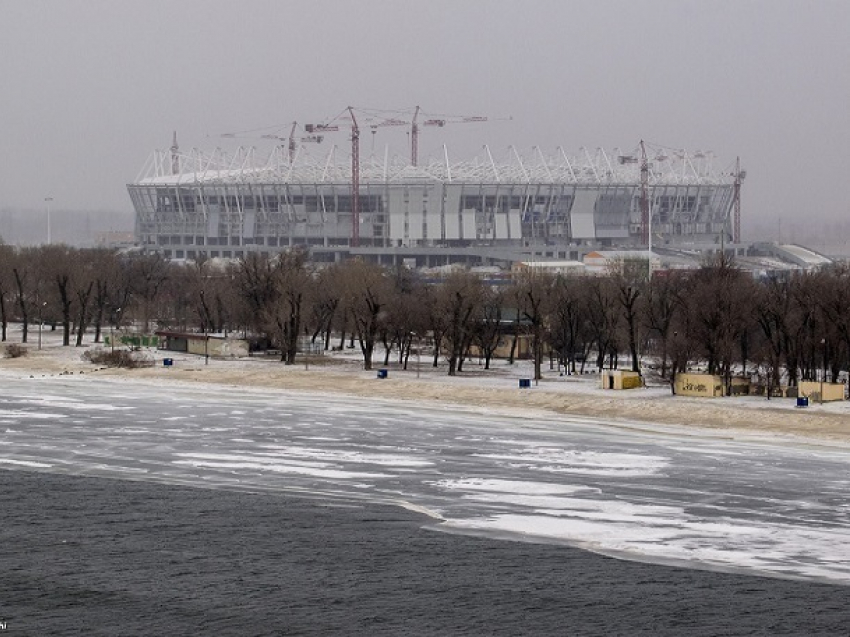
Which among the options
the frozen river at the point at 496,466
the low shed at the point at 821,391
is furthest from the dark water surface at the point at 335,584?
the low shed at the point at 821,391

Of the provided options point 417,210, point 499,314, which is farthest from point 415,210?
point 499,314

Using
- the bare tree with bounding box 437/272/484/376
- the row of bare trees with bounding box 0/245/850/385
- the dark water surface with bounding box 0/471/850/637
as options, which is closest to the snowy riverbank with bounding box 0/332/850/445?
the bare tree with bounding box 437/272/484/376

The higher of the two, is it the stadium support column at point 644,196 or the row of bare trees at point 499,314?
the stadium support column at point 644,196

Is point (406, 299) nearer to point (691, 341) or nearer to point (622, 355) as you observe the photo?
point (622, 355)

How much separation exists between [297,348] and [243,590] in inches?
1831

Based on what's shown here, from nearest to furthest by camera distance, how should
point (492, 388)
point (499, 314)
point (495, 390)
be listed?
point (495, 390) → point (492, 388) → point (499, 314)

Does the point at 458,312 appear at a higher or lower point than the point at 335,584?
higher

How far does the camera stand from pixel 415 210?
16900 centimetres

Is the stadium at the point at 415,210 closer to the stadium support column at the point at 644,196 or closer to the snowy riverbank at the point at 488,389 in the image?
→ the stadium support column at the point at 644,196

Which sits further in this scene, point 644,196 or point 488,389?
point 644,196

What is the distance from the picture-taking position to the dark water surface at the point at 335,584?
26.3m

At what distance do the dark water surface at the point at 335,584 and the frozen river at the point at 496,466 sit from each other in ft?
4.47

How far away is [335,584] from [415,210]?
5556 inches

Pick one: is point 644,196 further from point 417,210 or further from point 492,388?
point 492,388
